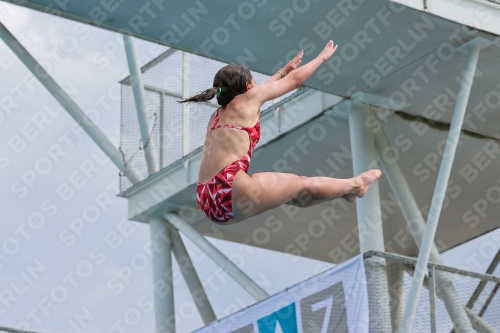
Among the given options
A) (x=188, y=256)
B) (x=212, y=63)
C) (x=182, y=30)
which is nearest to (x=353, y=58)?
(x=182, y=30)

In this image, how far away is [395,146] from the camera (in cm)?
1409

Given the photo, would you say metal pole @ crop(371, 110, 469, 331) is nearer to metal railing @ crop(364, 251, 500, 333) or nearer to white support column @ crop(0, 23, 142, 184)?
metal railing @ crop(364, 251, 500, 333)

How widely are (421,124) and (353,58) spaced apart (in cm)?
225

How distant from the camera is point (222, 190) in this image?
6.81 metres

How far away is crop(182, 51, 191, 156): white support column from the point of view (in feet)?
47.9

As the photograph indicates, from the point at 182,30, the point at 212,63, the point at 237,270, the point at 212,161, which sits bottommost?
the point at 212,161

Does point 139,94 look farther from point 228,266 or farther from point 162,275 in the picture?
point 162,275

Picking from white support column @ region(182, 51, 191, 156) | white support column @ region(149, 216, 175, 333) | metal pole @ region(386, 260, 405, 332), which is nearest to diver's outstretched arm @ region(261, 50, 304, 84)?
metal pole @ region(386, 260, 405, 332)

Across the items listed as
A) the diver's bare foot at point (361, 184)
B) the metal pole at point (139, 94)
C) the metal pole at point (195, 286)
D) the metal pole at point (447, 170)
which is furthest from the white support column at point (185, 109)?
the diver's bare foot at point (361, 184)

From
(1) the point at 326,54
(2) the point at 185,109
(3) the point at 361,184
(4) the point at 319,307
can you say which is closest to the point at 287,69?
(1) the point at 326,54

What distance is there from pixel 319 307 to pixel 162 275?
5409mm

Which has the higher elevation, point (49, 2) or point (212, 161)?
point (49, 2)

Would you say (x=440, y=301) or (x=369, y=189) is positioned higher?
(x=369, y=189)

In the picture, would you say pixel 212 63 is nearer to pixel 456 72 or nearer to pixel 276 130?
pixel 276 130
